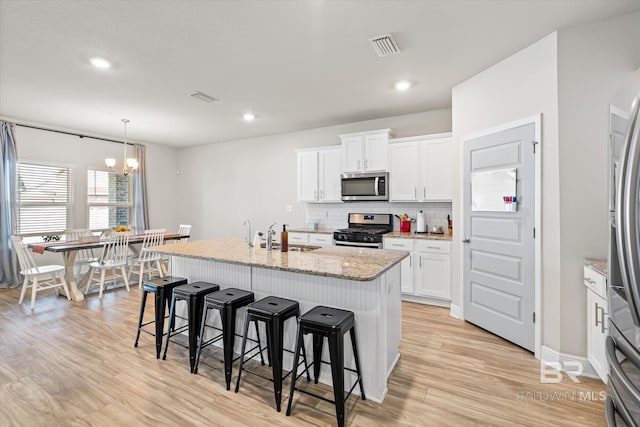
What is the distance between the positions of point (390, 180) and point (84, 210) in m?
5.69

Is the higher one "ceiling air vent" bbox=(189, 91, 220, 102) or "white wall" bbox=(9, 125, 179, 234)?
"ceiling air vent" bbox=(189, 91, 220, 102)

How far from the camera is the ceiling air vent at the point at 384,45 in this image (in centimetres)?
254

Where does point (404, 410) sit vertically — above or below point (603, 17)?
below

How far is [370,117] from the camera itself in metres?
4.87

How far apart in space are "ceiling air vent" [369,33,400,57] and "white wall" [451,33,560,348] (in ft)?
3.65

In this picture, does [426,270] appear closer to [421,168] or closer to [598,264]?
[421,168]

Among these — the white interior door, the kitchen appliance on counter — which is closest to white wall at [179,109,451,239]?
the kitchen appliance on counter

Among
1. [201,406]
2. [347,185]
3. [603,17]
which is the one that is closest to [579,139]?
[603,17]

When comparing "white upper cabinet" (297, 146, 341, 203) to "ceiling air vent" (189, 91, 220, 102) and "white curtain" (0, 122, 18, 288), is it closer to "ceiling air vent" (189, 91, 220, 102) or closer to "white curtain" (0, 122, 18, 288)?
"ceiling air vent" (189, 91, 220, 102)

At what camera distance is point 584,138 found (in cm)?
234

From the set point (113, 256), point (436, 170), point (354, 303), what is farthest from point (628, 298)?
Answer: point (113, 256)

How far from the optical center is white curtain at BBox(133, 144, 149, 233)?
6.46 m

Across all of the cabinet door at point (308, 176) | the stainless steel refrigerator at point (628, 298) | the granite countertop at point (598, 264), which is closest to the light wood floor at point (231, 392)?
the granite countertop at point (598, 264)

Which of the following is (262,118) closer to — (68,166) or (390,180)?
(390,180)
